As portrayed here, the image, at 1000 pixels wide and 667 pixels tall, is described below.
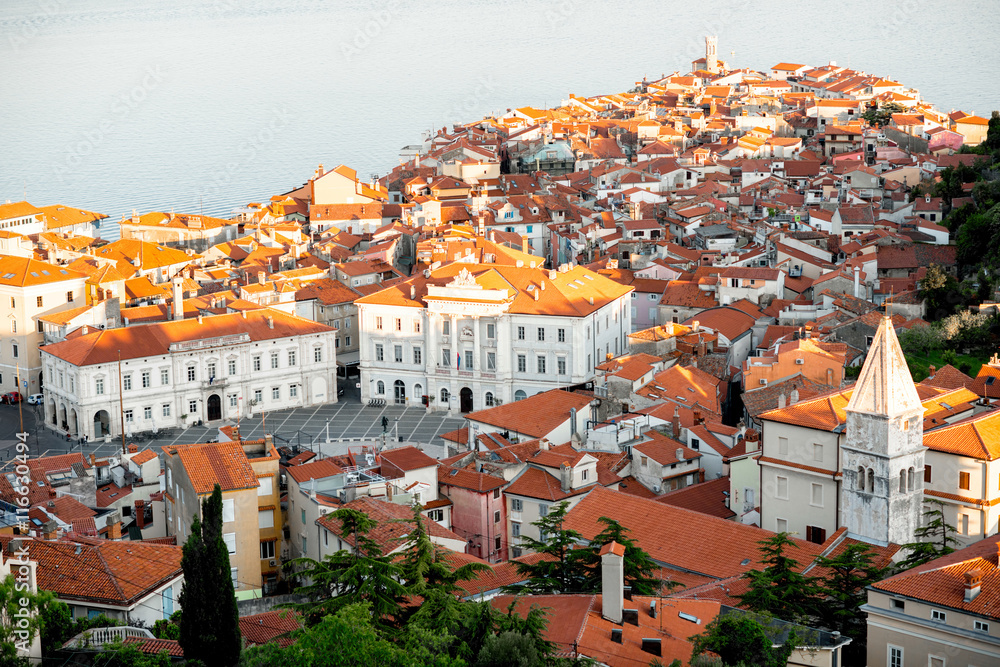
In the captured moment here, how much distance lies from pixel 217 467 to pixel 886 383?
1484 cm

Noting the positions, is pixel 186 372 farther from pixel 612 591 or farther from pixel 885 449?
pixel 612 591

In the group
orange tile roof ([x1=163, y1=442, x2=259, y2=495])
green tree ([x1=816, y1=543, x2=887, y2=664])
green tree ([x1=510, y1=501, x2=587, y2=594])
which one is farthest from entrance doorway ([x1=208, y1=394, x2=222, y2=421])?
green tree ([x1=816, y1=543, x2=887, y2=664])

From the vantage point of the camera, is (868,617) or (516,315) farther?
(516,315)

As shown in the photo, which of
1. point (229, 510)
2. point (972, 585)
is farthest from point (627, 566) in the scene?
point (229, 510)

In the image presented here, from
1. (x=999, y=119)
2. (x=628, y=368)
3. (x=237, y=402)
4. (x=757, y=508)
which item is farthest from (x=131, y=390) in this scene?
(x=999, y=119)

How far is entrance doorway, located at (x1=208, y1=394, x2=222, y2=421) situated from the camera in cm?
5338

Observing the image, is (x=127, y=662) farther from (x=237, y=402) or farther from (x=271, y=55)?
(x=271, y=55)

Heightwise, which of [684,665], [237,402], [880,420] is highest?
[880,420]

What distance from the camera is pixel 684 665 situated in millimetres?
21328

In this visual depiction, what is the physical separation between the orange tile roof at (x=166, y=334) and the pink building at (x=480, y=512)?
20.1 m

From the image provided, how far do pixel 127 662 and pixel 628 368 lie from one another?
2737 cm

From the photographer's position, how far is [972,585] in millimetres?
22531

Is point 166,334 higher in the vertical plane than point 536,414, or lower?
higher

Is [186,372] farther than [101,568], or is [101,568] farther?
[186,372]
